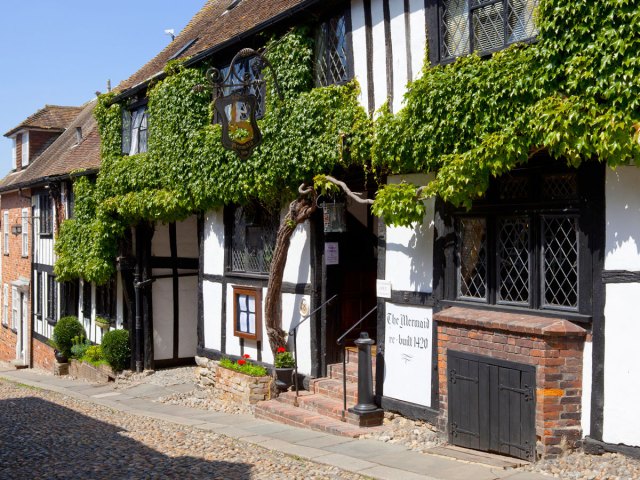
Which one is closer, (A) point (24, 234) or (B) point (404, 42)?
(B) point (404, 42)

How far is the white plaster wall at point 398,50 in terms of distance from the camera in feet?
33.2

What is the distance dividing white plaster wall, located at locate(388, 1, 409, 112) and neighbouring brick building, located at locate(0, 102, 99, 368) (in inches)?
513

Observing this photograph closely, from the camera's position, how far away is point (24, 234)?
2812cm

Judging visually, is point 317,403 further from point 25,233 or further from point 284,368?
point 25,233

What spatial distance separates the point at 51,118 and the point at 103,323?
529 inches

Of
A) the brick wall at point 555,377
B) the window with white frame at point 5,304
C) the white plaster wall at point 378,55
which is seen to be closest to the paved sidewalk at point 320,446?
the brick wall at point 555,377

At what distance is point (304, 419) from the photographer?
1111 cm

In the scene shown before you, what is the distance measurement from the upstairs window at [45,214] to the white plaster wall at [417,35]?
1788cm

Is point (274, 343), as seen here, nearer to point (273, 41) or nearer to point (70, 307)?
point (273, 41)

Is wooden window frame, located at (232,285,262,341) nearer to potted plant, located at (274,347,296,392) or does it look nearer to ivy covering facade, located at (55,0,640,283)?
potted plant, located at (274,347,296,392)

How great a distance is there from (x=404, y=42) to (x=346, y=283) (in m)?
4.28

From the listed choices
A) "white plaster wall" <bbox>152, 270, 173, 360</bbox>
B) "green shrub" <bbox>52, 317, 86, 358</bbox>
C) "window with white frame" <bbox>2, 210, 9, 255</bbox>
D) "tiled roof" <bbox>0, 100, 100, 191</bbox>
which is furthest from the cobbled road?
"window with white frame" <bbox>2, 210, 9, 255</bbox>

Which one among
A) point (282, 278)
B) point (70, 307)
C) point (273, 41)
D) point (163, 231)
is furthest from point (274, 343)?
point (70, 307)

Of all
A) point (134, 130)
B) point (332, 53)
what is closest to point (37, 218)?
point (134, 130)
